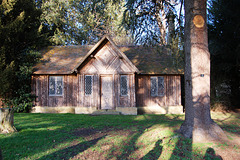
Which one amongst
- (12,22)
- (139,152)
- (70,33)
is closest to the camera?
(139,152)

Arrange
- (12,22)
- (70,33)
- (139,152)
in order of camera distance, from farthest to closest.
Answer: (70,33)
(12,22)
(139,152)

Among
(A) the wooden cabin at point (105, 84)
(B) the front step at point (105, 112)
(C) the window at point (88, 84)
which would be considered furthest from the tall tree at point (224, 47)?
(C) the window at point (88, 84)

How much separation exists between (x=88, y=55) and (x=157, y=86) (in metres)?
6.44

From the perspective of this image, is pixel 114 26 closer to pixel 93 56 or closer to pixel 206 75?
pixel 93 56

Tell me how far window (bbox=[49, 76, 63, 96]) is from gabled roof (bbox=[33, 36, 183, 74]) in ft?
2.20

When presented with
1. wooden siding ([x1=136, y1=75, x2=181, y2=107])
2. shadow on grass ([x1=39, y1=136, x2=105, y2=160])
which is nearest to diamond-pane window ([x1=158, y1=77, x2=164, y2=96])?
wooden siding ([x1=136, y1=75, x2=181, y2=107])

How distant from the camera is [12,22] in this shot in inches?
560

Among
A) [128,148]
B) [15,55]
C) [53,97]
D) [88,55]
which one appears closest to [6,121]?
[128,148]

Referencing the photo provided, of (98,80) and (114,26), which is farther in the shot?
(114,26)

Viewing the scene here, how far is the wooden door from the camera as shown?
1424 cm

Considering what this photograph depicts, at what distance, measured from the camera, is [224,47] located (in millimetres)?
14570

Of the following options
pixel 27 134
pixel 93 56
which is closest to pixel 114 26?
pixel 93 56

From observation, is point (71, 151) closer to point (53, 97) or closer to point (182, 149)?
point (182, 149)

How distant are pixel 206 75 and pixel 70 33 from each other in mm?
22375
